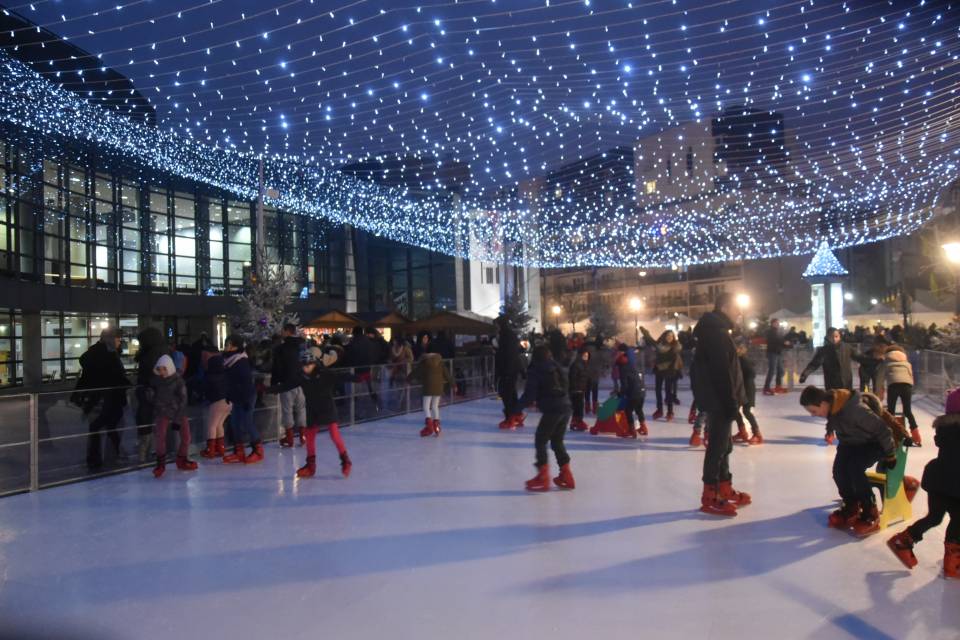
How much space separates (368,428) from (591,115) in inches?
241

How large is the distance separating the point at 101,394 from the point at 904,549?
691cm

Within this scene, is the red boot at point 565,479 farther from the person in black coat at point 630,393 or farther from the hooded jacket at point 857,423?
the person in black coat at point 630,393

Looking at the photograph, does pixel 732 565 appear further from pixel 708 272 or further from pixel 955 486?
pixel 708 272

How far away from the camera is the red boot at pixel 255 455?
7.66 metres

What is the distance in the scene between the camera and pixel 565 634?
306cm

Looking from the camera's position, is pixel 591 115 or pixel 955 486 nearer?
pixel 955 486

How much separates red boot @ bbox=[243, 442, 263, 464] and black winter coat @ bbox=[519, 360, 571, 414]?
3.30 m

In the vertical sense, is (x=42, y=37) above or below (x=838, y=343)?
above

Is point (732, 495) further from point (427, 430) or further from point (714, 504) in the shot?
point (427, 430)

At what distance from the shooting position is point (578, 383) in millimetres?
9586

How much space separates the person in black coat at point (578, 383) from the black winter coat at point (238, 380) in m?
4.03

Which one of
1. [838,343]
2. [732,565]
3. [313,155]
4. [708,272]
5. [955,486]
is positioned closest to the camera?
[955,486]

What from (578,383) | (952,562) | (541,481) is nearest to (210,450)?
(541,481)

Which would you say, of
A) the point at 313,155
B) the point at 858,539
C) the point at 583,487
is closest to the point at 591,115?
the point at 313,155
